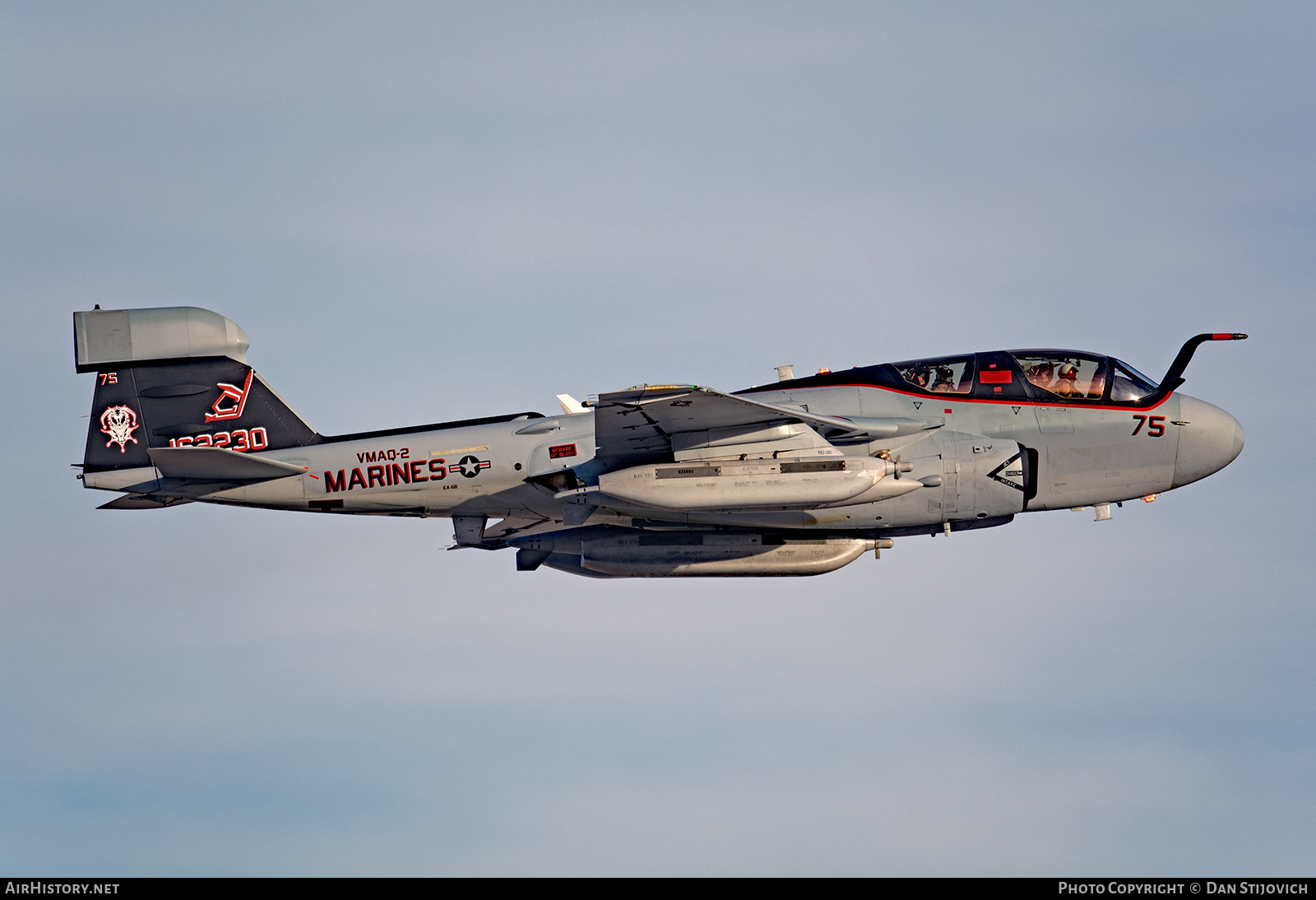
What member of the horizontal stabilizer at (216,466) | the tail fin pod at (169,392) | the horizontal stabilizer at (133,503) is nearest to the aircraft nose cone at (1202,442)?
the tail fin pod at (169,392)

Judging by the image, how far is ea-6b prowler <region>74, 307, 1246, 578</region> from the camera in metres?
25.8

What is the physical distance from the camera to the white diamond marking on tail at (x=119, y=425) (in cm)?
2606

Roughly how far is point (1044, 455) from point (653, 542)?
7.21 m

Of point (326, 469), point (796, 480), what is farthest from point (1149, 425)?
point (326, 469)

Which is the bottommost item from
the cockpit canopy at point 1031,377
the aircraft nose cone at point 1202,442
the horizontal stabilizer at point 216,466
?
the aircraft nose cone at point 1202,442

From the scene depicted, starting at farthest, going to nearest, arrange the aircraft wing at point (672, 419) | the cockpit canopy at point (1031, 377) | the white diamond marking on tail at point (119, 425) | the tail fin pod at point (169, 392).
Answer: the cockpit canopy at point (1031, 377)
the tail fin pod at point (169, 392)
the white diamond marking on tail at point (119, 425)
the aircraft wing at point (672, 419)

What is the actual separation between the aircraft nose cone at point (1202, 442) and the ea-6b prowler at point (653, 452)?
35mm

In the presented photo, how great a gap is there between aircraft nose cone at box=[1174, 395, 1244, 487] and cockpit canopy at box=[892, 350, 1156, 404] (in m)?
0.81

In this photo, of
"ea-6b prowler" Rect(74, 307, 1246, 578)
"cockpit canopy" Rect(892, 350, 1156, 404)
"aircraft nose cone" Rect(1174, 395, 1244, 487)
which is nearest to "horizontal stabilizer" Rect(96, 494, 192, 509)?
"ea-6b prowler" Rect(74, 307, 1246, 578)

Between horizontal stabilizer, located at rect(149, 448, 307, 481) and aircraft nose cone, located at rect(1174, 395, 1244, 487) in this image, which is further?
aircraft nose cone, located at rect(1174, 395, 1244, 487)

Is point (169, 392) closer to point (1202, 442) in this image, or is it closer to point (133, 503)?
point (133, 503)

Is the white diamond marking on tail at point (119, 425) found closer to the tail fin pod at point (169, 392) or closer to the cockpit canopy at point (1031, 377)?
the tail fin pod at point (169, 392)

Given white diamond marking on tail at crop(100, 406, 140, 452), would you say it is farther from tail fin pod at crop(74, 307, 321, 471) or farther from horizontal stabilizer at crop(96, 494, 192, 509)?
horizontal stabilizer at crop(96, 494, 192, 509)

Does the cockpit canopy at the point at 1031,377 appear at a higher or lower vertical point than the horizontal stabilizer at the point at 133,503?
higher
